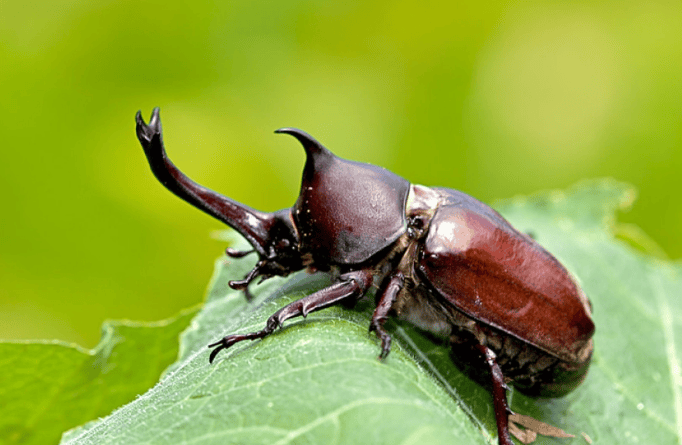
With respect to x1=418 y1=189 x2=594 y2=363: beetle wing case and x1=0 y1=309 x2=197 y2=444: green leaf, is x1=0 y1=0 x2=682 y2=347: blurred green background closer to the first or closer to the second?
x1=0 y1=309 x2=197 y2=444: green leaf

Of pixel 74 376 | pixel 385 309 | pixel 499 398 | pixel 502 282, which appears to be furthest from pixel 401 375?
pixel 74 376

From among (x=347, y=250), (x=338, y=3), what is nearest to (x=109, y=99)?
(x=338, y=3)

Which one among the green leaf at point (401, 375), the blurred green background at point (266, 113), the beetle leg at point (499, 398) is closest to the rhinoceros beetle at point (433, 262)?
the beetle leg at point (499, 398)

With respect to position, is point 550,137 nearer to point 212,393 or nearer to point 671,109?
point 671,109

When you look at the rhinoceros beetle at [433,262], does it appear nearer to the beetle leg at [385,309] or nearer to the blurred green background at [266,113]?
the beetle leg at [385,309]

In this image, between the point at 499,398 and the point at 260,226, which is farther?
the point at 260,226

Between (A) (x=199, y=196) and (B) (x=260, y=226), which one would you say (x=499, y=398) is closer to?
(B) (x=260, y=226)
